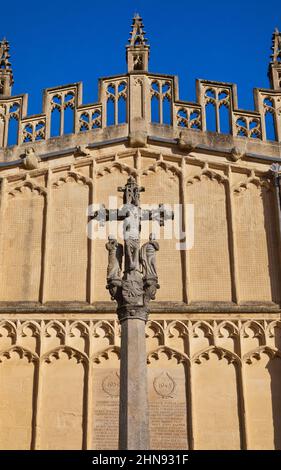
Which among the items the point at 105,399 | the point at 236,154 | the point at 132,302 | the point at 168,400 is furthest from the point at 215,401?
the point at 132,302

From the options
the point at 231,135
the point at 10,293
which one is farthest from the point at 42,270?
the point at 231,135

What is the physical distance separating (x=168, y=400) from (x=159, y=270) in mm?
2857

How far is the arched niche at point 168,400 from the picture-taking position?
1485cm

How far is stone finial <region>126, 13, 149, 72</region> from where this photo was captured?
18484 millimetres

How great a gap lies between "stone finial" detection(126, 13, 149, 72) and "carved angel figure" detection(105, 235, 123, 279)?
924 centimetres

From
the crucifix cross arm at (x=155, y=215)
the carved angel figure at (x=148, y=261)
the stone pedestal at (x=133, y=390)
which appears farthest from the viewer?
the crucifix cross arm at (x=155, y=215)

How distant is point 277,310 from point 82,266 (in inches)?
169

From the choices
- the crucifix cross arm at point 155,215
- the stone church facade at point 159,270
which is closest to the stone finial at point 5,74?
the stone church facade at point 159,270

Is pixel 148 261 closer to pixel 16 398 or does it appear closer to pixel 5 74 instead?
pixel 16 398

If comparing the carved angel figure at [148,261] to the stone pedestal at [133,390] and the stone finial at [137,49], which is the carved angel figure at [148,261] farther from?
the stone finial at [137,49]

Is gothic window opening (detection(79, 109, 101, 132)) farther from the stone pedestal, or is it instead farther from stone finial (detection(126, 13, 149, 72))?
the stone pedestal

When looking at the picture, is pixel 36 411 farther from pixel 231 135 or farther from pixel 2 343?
pixel 231 135

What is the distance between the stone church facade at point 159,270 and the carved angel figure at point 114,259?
Answer: 5.79 meters

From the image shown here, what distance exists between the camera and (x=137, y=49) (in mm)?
18672
